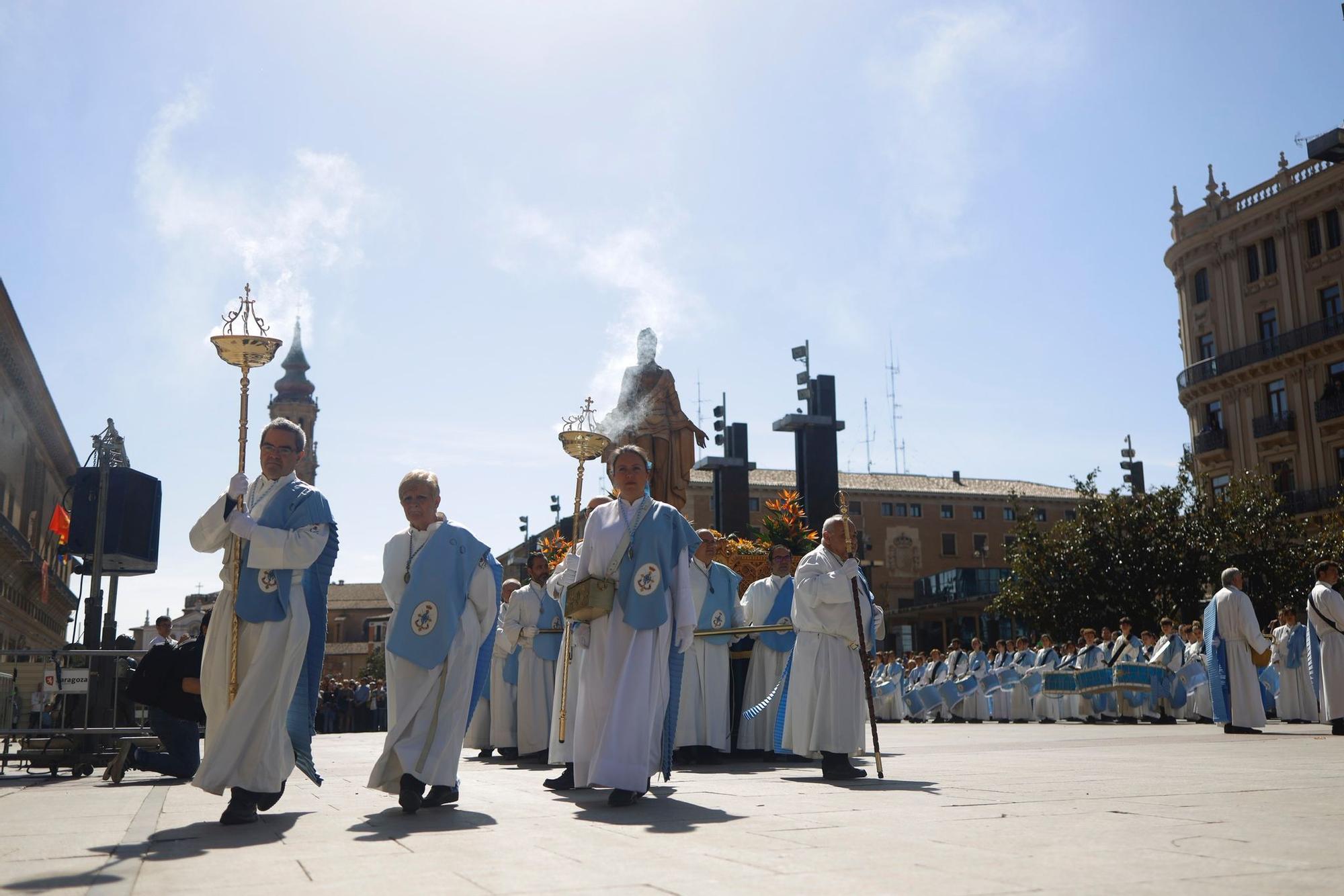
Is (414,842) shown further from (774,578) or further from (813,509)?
(813,509)

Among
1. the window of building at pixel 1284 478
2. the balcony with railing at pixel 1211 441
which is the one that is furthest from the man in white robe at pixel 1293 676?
the balcony with railing at pixel 1211 441

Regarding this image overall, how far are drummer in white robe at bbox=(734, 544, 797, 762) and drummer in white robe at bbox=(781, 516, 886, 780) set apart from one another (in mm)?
2885

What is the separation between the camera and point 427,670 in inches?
244

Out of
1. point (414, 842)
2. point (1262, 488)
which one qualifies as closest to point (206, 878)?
point (414, 842)

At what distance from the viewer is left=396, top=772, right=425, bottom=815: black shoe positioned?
5.78m

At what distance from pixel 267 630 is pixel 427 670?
2.80ft

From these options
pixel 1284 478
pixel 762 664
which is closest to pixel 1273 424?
pixel 1284 478

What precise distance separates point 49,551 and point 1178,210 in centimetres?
4657

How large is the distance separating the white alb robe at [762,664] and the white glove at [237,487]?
6363mm

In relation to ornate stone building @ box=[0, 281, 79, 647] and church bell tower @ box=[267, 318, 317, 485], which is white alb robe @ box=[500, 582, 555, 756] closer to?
ornate stone building @ box=[0, 281, 79, 647]

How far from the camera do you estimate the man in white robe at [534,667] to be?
38.2 ft

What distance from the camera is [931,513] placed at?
8325 centimetres

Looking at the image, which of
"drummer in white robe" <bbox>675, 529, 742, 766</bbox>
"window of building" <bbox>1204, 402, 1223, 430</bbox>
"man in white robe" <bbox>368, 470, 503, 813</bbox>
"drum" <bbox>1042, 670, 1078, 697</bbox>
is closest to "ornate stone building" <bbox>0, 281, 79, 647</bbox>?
"drum" <bbox>1042, 670, 1078, 697</bbox>

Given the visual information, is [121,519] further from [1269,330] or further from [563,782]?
[1269,330]
